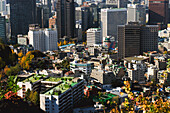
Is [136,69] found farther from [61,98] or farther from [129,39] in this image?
→ [61,98]

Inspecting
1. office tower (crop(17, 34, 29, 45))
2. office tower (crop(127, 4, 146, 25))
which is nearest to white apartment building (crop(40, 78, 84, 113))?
office tower (crop(17, 34, 29, 45))

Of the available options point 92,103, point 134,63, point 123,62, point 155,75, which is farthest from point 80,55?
point 92,103

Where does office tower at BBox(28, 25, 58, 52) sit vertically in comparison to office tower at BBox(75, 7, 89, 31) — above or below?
below

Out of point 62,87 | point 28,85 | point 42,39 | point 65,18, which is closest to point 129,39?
point 42,39

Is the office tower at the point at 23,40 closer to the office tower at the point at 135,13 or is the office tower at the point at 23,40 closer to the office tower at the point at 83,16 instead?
the office tower at the point at 83,16

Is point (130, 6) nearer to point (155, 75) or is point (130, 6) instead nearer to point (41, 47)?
point (41, 47)

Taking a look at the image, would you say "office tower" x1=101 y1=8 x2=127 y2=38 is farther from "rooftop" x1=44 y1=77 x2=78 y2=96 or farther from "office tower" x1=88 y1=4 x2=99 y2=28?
"rooftop" x1=44 y1=77 x2=78 y2=96
